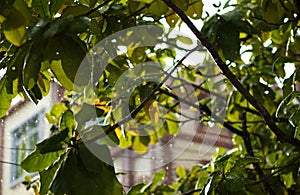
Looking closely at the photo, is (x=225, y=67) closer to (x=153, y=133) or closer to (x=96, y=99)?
(x=96, y=99)

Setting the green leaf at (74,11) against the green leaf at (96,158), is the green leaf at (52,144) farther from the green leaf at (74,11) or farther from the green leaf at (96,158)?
the green leaf at (74,11)

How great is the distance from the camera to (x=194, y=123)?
47.7 inches

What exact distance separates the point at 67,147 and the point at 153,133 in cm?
48

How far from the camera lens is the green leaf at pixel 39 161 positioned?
2.37 ft

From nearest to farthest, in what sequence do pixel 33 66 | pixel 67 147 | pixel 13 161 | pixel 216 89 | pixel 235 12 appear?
pixel 33 66 → pixel 67 147 → pixel 235 12 → pixel 13 161 → pixel 216 89

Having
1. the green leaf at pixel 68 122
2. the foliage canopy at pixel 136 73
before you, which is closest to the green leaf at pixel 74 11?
the foliage canopy at pixel 136 73

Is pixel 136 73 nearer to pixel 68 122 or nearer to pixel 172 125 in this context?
pixel 68 122

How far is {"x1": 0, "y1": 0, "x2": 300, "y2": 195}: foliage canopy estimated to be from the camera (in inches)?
21.4

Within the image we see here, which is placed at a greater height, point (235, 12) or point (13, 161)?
point (235, 12)

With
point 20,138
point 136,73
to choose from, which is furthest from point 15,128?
point 136,73

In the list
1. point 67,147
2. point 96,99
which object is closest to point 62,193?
point 67,147

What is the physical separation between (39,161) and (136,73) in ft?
0.85

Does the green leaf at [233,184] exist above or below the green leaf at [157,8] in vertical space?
below

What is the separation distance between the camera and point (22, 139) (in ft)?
3.82
